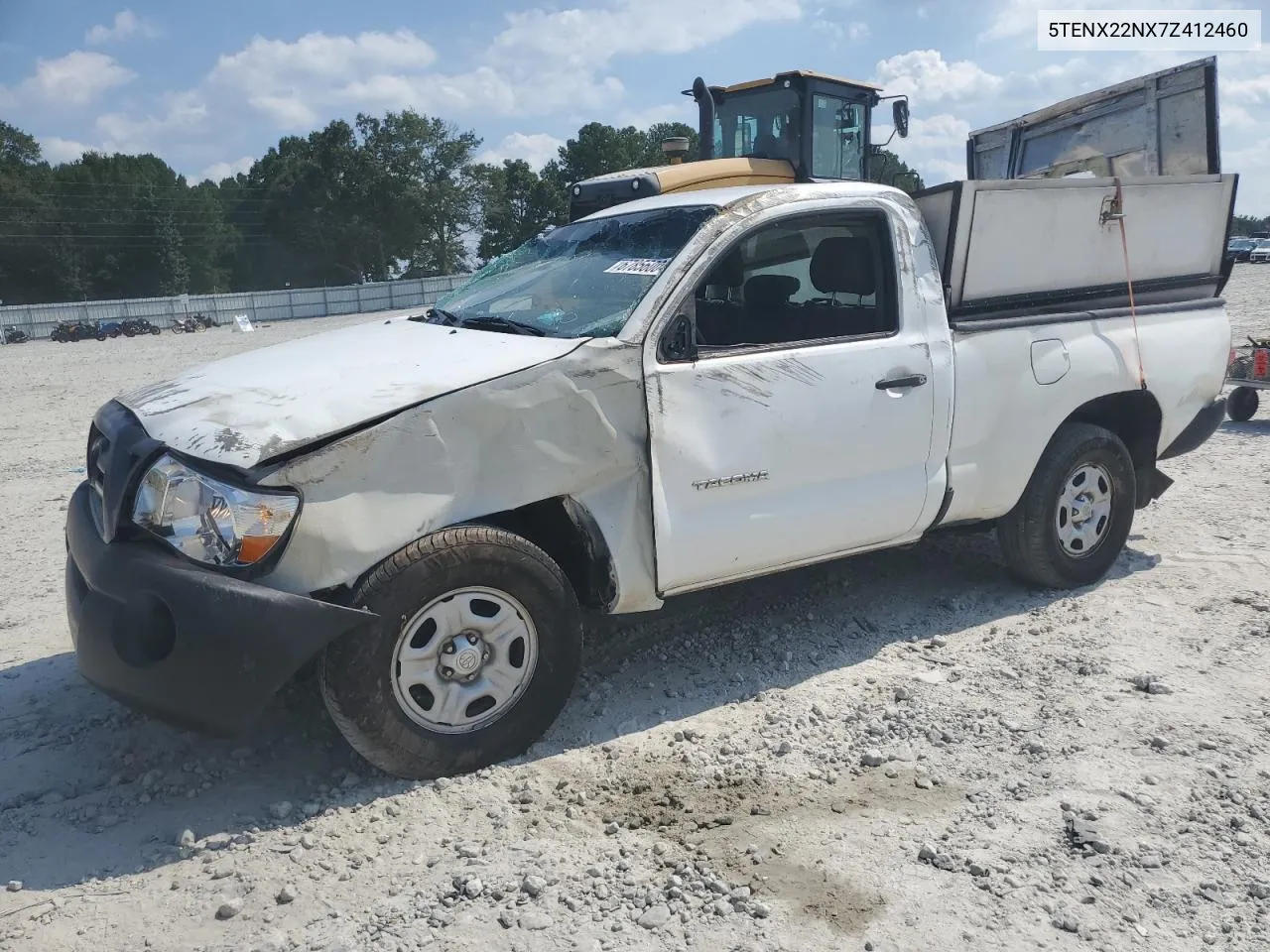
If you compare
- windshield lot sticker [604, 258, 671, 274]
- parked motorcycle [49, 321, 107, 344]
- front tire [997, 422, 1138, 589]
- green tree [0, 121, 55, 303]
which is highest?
green tree [0, 121, 55, 303]

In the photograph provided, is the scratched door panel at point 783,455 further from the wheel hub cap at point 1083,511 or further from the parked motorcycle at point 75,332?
the parked motorcycle at point 75,332

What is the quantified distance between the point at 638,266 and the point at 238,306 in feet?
155

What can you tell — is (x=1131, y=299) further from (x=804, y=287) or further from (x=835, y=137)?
(x=835, y=137)

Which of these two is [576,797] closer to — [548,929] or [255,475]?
[548,929]

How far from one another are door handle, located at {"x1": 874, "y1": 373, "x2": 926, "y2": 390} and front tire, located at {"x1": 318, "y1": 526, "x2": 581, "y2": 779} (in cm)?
158

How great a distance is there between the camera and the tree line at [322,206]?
64438 mm

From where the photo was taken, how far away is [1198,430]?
5.44 meters

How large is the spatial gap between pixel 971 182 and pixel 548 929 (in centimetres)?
352

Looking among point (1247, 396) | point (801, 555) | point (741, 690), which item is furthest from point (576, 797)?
point (1247, 396)

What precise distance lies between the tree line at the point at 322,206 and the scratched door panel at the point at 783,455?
62.2m

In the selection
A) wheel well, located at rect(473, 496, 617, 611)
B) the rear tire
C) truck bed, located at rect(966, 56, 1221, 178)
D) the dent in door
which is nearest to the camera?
wheel well, located at rect(473, 496, 617, 611)

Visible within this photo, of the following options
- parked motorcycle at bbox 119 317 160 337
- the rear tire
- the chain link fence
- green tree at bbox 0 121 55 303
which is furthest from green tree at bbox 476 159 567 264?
the rear tire

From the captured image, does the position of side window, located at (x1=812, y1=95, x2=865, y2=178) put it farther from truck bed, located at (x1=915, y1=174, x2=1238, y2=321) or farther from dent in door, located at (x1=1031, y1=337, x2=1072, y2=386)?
dent in door, located at (x1=1031, y1=337, x2=1072, y2=386)

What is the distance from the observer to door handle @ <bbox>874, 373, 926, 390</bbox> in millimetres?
4152
